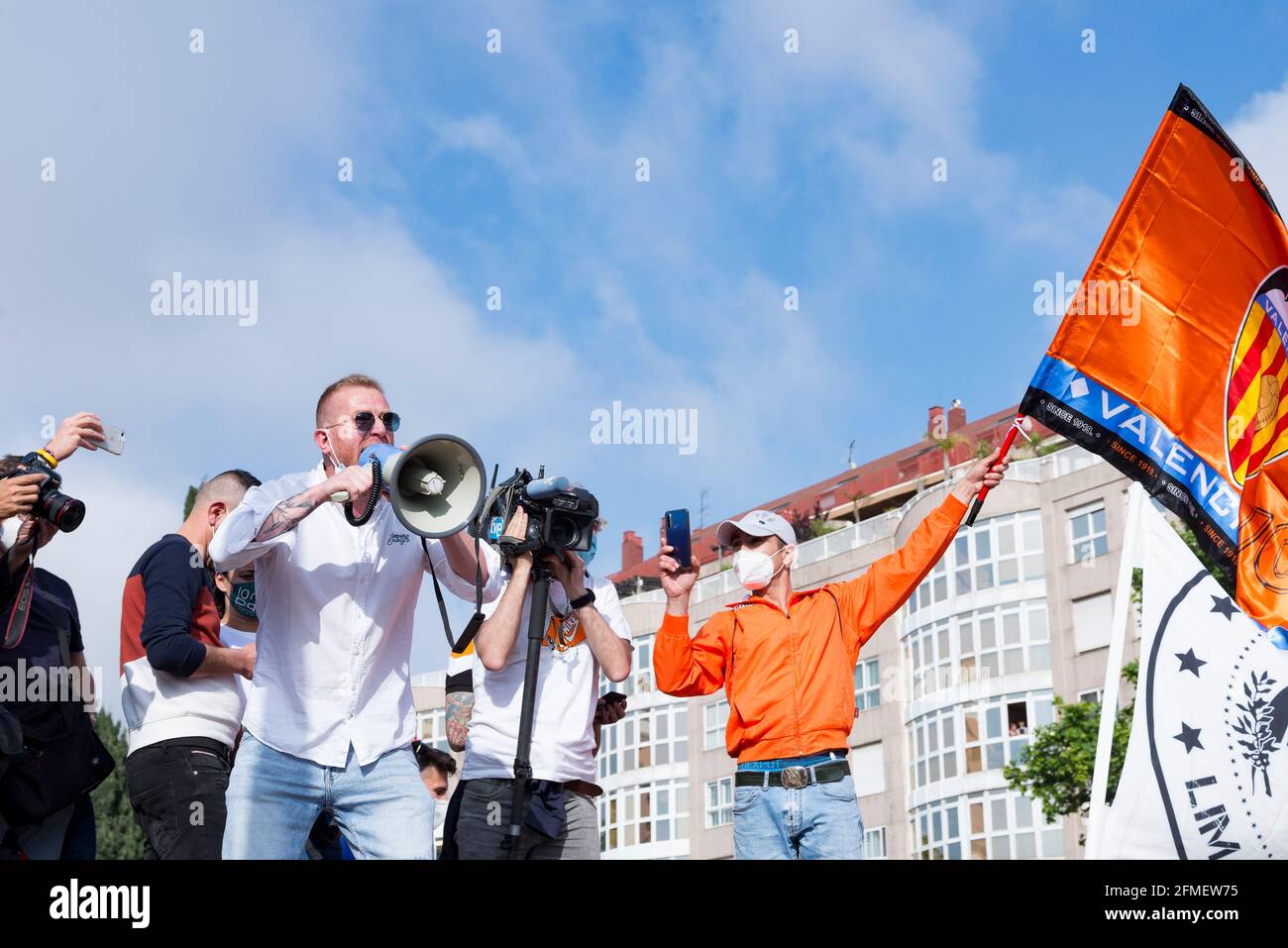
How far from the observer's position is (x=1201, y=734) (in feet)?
31.7

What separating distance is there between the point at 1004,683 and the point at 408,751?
43.5 metres

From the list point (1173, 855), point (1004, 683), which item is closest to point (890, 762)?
point (1004, 683)

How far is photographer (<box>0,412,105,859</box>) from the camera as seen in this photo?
237 inches

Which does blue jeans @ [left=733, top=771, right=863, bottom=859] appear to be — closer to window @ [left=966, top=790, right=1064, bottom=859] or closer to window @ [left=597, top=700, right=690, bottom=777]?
window @ [left=966, top=790, right=1064, bottom=859]

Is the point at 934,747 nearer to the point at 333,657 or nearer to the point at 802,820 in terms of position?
the point at 802,820

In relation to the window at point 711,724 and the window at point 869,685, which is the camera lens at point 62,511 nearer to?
Answer: the window at point 869,685

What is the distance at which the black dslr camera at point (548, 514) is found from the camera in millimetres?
6223

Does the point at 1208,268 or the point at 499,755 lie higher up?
the point at 1208,268

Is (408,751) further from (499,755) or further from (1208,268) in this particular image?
(1208,268)

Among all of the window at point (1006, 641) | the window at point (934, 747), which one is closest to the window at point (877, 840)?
the window at point (934, 747)

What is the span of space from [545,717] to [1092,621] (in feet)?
137

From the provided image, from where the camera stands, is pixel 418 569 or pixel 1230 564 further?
pixel 1230 564

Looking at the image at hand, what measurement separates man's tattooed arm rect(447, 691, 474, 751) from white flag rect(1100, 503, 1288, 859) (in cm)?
443
